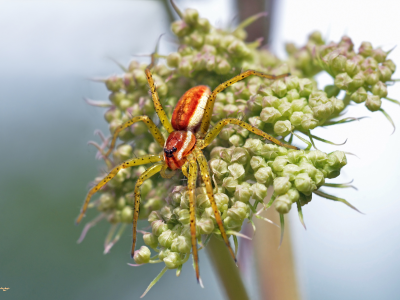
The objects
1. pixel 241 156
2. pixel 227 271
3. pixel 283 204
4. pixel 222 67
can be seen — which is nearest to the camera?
pixel 283 204

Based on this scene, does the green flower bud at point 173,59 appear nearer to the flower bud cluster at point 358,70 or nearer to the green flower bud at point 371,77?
the flower bud cluster at point 358,70

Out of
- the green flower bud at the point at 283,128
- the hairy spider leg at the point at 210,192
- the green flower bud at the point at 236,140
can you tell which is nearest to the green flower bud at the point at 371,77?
the green flower bud at the point at 283,128

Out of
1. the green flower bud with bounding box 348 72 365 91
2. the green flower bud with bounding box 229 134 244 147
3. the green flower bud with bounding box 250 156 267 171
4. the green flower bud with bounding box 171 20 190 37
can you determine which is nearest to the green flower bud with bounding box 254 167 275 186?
the green flower bud with bounding box 250 156 267 171

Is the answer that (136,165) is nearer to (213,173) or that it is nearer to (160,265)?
(213,173)

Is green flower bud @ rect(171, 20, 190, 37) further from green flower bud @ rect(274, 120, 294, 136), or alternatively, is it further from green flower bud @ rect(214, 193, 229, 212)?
green flower bud @ rect(214, 193, 229, 212)

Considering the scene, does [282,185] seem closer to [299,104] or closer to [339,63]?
[299,104]

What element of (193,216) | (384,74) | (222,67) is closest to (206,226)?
(193,216)

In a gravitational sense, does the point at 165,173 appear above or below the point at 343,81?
below

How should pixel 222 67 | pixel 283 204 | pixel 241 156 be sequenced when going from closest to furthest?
pixel 283 204 → pixel 241 156 → pixel 222 67

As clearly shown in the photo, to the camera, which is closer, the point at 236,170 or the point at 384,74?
the point at 236,170
